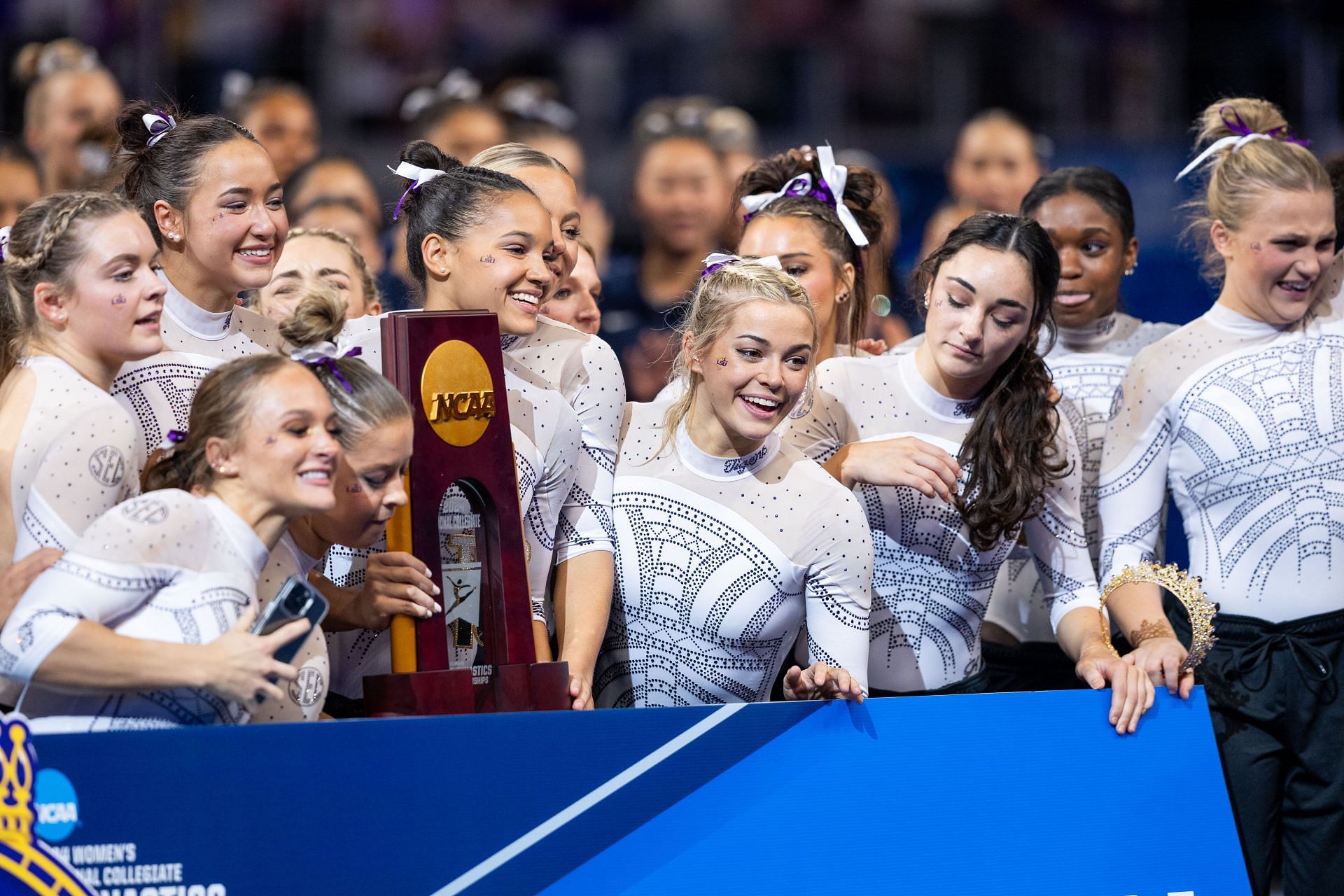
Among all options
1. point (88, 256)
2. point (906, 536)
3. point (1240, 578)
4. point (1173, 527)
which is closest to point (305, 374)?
point (88, 256)

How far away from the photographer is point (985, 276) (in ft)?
9.30

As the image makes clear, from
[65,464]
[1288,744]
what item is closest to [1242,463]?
[1288,744]

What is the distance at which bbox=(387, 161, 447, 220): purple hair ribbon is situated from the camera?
2.85m

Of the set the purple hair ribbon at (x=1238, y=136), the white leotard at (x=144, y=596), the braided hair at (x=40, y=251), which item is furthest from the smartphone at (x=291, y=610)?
the purple hair ribbon at (x=1238, y=136)

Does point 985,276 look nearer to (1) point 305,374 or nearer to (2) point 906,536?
(2) point 906,536

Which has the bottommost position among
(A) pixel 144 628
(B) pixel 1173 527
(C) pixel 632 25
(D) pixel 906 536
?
(A) pixel 144 628

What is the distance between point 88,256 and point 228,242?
1.26 feet

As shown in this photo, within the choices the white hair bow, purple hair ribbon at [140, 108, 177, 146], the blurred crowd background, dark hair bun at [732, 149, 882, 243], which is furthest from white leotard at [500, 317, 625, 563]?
the blurred crowd background

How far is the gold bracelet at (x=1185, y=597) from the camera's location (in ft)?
8.83

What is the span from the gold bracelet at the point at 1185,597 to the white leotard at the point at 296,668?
1.36m

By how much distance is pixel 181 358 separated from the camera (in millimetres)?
2625

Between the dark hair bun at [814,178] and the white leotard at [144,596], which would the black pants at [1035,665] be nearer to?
the dark hair bun at [814,178]

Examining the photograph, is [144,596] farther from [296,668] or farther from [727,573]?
[727,573]

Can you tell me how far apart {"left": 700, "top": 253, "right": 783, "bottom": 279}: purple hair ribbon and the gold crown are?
148 cm
